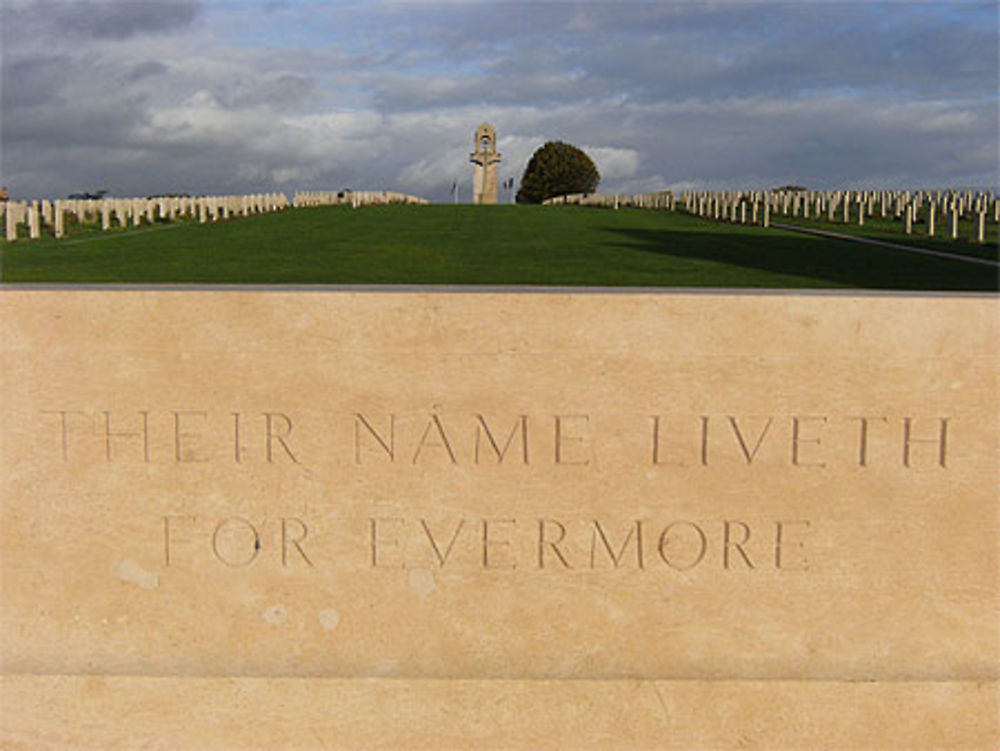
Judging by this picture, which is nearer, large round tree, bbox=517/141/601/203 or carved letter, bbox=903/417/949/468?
carved letter, bbox=903/417/949/468

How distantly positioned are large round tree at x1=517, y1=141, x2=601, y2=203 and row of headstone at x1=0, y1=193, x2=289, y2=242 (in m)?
52.3

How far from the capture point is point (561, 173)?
311 feet

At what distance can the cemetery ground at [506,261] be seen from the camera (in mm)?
10523

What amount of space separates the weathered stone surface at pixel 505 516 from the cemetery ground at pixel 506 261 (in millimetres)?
4198

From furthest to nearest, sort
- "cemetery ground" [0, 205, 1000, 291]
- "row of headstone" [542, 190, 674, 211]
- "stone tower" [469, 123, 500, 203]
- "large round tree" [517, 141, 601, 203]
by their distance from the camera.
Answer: "large round tree" [517, 141, 601, 203]
"stone tower" [469, 123, 500, 203]
"row of headstone" [542, 190, 674, 211]
"cemetery ground" [0, 205, 1000, 291]

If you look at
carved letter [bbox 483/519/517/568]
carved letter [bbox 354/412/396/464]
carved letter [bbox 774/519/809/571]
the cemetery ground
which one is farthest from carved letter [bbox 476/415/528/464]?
the cemetery ground

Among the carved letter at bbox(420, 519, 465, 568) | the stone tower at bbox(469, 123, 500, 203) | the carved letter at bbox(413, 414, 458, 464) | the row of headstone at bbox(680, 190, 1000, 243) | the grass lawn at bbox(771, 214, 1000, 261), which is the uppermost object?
the stone tower at bbox(469, 123, 500, 203)

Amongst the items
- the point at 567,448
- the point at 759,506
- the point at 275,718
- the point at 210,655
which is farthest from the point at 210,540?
the point at 759,506

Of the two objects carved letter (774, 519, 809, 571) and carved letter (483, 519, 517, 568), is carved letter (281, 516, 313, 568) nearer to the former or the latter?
carved letter (483, 519, 517, 568)

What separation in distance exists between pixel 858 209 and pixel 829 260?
21.8 meters

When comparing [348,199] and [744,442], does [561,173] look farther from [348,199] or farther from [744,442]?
[744,442]

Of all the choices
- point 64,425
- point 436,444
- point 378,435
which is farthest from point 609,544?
point 64,425

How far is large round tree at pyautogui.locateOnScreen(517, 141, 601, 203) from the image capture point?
9431 centimetres

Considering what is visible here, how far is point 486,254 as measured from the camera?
1495 centimetres
